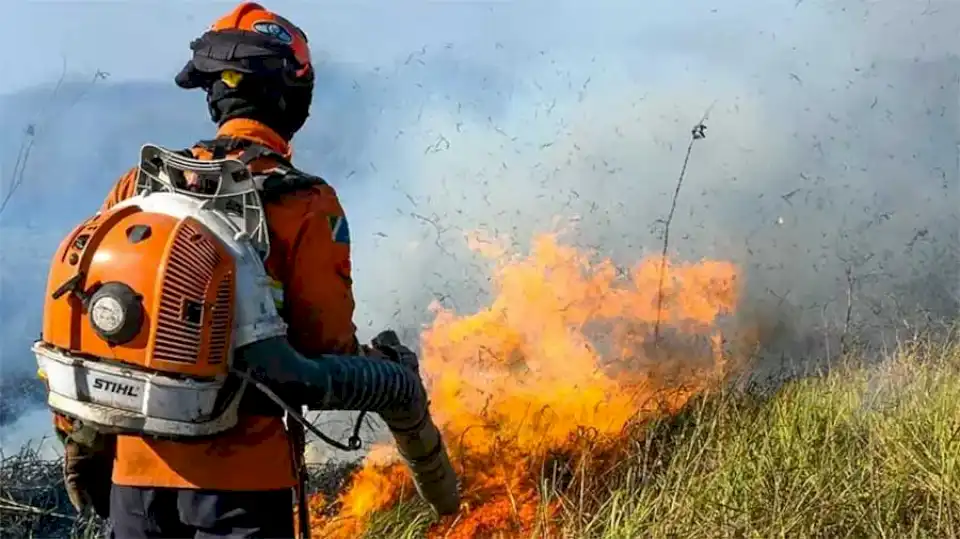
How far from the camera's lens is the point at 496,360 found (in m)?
5.26

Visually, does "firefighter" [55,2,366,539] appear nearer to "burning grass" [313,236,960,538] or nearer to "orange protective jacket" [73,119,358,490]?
"orange protective jacket" [73,119,358,490]

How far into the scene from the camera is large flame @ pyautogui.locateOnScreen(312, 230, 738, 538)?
4.43 m

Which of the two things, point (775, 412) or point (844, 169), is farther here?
point (844, 169)

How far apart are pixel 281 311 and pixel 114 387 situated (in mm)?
396

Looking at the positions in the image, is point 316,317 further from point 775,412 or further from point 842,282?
point 842,282

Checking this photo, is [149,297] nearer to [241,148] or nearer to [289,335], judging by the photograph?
[289,335]

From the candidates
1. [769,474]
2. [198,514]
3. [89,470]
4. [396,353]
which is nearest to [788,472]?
[769,474]

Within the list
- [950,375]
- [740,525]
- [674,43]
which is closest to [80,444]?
[740,525]

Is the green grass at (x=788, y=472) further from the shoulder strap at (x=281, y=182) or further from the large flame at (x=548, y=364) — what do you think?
the shoulder strap at (x=281, y=182)

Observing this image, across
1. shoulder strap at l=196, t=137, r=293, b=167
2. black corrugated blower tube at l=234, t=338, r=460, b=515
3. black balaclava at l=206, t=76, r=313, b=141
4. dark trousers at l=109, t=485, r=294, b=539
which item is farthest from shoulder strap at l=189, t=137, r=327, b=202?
dark trousers at l=109, t=485, r=294, b=539

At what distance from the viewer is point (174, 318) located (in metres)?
2.12

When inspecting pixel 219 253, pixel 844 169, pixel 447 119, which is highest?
pixel 447 119

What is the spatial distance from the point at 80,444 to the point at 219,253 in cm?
71

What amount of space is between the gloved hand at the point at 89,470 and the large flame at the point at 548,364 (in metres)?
1.60
